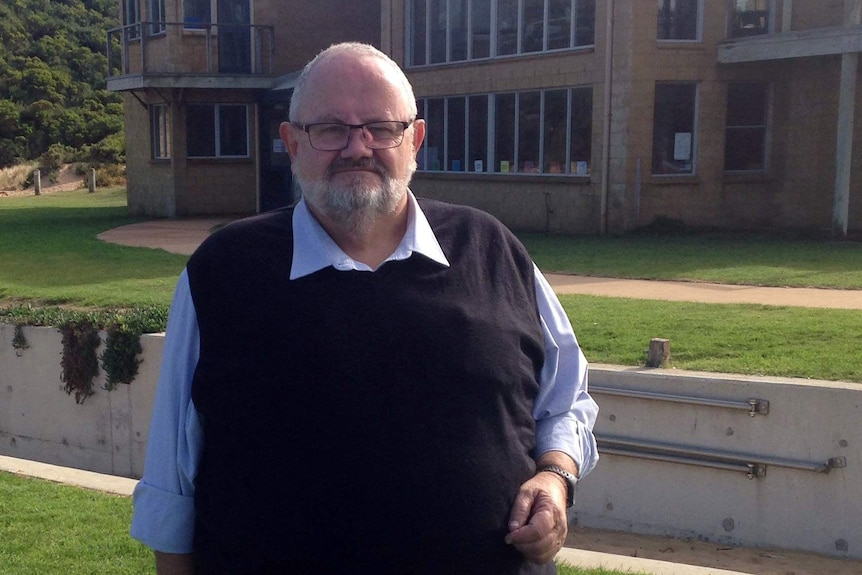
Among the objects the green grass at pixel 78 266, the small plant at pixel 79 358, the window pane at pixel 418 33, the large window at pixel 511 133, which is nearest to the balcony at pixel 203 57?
the green grass at pixel 78 266

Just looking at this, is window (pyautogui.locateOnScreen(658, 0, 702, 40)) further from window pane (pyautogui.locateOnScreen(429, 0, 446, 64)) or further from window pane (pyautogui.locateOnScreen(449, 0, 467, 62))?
window pane (pyautogui.locateOnScreen(429, 0, 446, 64))

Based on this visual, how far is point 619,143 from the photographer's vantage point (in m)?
17.8

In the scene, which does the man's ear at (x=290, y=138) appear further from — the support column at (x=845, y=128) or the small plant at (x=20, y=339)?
the support column at (x=845, y=128)

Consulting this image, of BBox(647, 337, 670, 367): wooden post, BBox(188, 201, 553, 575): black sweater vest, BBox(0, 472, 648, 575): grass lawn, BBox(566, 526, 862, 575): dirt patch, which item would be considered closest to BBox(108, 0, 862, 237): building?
BBox(647, 337, 670, 367): wooden post

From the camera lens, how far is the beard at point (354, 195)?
2660mm

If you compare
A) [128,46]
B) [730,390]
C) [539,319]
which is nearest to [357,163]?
[539,319]

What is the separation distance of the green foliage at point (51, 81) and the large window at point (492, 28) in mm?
30422

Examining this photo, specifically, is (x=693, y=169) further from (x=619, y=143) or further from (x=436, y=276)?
(x=436, y=276)

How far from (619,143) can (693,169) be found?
142 centimetres

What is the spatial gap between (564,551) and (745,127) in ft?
47.5

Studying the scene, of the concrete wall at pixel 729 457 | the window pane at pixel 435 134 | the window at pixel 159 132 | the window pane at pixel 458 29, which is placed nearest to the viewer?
the concrete wall at pixel 729 457

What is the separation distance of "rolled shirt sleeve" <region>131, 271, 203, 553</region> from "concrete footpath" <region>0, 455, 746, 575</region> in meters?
3.03

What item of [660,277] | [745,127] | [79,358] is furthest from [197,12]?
[79,358]

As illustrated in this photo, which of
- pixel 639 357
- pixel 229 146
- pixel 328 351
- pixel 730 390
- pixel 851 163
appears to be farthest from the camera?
pixel 229 146
